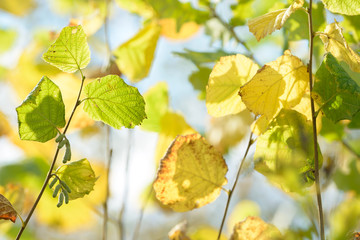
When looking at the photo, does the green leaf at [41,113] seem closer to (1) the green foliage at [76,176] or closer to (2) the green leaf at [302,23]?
(1) the green foliage at [76,176]

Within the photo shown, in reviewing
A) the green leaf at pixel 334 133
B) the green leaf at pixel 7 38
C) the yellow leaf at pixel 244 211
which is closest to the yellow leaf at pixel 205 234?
the yellow leaf at pixel 244 211

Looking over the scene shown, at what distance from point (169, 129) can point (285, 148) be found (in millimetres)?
185

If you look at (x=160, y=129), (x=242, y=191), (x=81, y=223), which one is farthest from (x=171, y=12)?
(x=242, y=191)

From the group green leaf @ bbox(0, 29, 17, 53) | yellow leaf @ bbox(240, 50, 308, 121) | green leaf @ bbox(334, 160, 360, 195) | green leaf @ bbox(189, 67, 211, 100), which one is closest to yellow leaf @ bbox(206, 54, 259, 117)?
yellow leaf @ bbox(240, 50, 308, 121)

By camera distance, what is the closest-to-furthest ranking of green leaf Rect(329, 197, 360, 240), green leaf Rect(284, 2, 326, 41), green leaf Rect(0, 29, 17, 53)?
green leaf Rect(329, 197, 360, 240) < green leaf Rect(284, 2, 326, 41) < green leaf Rect(0, 29, 17, 53)

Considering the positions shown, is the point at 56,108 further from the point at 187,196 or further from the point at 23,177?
the point at 23,177

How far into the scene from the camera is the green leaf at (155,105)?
492 millimetres

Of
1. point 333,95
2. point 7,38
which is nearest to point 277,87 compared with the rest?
point 333,95

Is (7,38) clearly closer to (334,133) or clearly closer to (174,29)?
(174,29)

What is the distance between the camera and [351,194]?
0.50m

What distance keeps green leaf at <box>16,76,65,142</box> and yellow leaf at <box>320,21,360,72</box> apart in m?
0.20

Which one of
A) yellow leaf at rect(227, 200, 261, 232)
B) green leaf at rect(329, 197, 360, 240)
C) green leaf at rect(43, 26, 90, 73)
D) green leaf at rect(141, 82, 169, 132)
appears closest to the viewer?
green leaf at rect(329, 197, 360, 240)

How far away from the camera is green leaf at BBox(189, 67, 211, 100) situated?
0.48 metres

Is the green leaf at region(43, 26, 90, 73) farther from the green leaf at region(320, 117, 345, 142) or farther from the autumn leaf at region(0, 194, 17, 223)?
the green leaf at region(320, 117, 345, 142)
